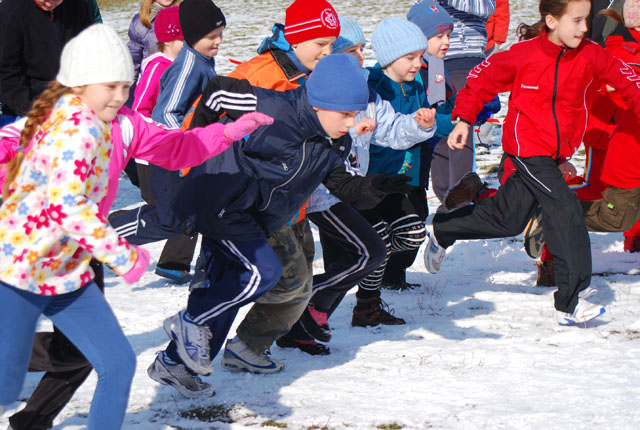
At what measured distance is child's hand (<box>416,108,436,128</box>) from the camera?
4.88m

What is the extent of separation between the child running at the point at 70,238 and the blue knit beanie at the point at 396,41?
8.68 ft

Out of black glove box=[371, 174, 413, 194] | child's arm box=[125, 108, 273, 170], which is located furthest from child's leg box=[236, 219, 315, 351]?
child's arm box=[125, 108, 273, 170]

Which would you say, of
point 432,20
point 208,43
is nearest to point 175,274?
point 208,43

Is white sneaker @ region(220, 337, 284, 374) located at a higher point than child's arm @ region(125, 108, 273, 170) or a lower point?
lower

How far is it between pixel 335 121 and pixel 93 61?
4.07 ft

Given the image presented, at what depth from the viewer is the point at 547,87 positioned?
16.7ft

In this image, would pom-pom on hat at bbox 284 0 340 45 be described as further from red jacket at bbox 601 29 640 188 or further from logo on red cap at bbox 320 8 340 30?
red jacket at bbox 601 29 640 188

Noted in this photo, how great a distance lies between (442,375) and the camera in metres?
4.47

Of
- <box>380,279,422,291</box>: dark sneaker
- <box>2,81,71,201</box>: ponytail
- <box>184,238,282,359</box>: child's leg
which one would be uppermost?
<box>2,81,71,201</box>: ponytail

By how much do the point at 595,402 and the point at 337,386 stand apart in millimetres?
1309

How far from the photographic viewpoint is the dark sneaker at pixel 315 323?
4.92m

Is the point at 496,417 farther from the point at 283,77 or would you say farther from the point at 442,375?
the point at 283,77

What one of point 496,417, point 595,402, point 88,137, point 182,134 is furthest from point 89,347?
point 595,402

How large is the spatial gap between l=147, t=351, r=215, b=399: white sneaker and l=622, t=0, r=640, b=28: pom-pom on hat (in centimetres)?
391
